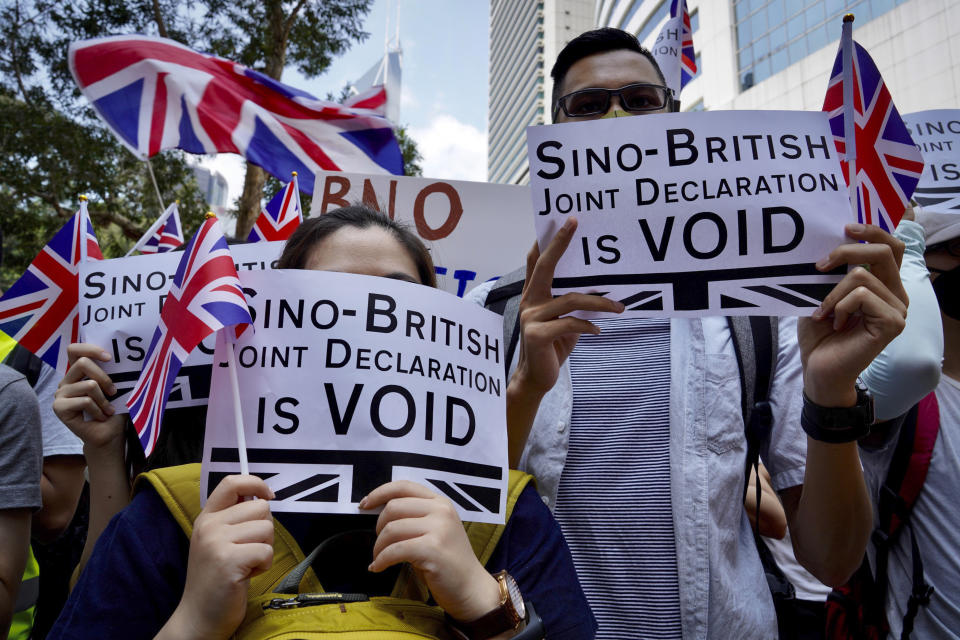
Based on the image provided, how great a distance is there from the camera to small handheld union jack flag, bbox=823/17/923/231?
1409 millimetres

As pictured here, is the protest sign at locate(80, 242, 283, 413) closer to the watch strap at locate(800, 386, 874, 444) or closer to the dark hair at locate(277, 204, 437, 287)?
the dark hair at locate(277, 204, 437, 287)

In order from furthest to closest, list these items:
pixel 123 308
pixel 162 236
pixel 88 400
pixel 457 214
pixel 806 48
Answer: pixel 806 48 → pixel 457 214 → pixel 162 236 → pixel 123 308 → pixel 88 400

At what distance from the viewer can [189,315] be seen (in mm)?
1330

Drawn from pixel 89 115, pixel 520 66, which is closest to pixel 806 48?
pixel 89 115

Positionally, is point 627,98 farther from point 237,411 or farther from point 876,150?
point 237,411

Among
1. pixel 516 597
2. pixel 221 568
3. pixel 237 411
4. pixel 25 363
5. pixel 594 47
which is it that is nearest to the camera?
pixel 221 568

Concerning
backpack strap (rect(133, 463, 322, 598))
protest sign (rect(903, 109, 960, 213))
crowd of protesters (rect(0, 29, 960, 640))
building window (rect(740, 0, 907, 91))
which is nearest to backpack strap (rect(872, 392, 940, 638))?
crowd of protesters (rect(0, 29, 960, 640))

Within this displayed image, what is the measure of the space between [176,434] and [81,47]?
4.31m

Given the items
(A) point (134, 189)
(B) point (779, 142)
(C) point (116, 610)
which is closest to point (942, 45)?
(A) point (134, 189)

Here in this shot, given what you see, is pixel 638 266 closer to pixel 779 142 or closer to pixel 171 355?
pixel 779 142

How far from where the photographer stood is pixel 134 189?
11.8m

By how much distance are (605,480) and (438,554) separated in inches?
27.7

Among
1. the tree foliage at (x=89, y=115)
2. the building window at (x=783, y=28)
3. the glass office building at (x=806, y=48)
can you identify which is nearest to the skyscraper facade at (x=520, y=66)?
the glass office building at (x=806, y=48)

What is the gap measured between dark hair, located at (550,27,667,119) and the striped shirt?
0.84 metres
